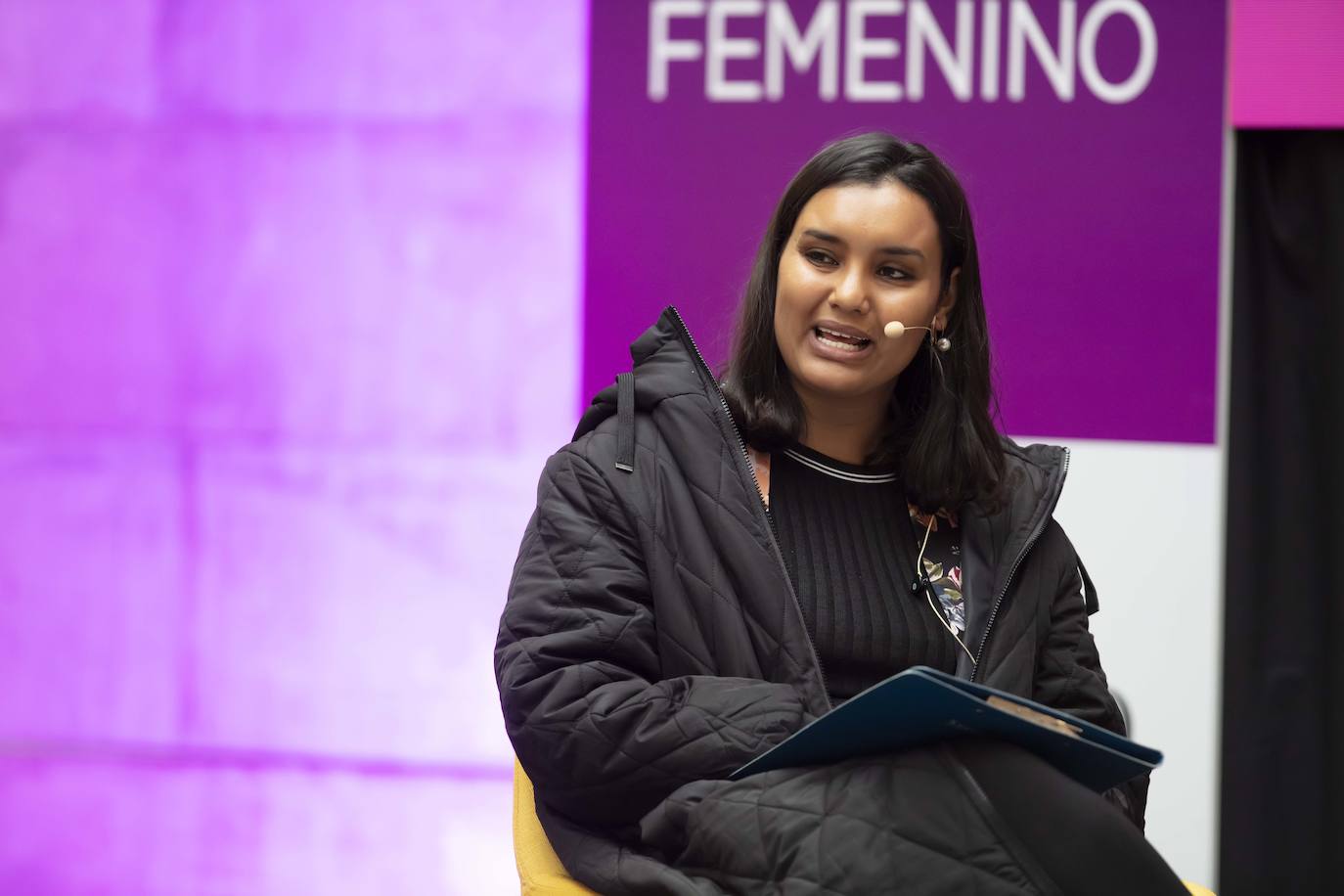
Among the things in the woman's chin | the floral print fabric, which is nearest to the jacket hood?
the woman's chin

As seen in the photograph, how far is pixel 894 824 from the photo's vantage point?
1376mm

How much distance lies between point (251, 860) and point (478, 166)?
1.75m

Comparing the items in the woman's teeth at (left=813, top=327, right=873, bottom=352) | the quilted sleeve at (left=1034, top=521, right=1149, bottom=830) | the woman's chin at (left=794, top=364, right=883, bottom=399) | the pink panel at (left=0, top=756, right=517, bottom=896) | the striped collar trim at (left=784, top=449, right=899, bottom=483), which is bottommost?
the pink panel at (left=0, top=756, right=517, bottom=896)

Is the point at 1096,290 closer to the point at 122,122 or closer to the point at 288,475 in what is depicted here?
the point at 288,475

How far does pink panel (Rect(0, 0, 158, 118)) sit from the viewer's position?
11.2 ft

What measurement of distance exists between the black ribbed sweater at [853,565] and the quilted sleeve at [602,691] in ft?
0.62

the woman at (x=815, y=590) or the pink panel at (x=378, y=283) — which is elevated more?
the pink panel at (x=378, y=283)

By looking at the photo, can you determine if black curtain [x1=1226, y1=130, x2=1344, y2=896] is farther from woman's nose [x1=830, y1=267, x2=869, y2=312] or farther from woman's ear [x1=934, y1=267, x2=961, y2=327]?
woman's nose [x1=830, y1=267, x2=869, y2=312]

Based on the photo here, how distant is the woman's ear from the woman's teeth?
16cm

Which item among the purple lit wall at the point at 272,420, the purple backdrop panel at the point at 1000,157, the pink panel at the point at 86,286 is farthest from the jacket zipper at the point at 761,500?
the pink panel at the point at 86,286

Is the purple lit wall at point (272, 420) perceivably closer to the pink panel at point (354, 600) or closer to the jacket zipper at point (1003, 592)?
the pink panel at point (354, 600)

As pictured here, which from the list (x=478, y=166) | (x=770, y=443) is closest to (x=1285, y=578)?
(x=770, y=443)

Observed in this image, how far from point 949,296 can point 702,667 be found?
662 millimetres

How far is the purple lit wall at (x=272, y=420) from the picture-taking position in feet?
10.9
